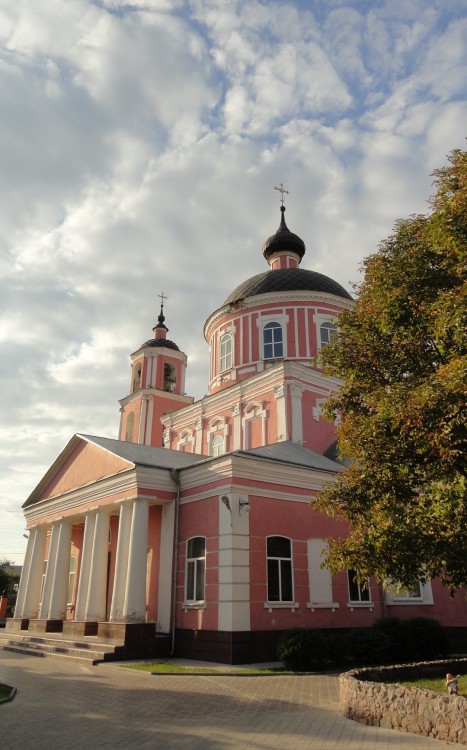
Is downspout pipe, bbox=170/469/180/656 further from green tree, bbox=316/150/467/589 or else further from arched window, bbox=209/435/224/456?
green tree, bbox=316/150/467/589

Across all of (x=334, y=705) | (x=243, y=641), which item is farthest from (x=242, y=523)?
(x=334, y=705)

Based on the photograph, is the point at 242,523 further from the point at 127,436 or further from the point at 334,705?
the point at 127,436

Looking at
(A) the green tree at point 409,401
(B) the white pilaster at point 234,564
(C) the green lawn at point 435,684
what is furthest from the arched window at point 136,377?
(C) the green lawn at point 435,684

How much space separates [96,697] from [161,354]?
23017mm

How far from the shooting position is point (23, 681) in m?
12.4

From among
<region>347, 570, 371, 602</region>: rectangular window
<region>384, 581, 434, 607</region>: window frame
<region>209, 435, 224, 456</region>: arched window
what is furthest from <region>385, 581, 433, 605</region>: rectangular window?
<region>209, 435, 224, 456</region>: arched window

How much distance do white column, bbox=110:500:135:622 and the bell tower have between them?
41.0 ft

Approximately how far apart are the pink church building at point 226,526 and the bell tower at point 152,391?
14.4 ft

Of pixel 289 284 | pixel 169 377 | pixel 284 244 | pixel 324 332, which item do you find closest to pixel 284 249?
pixel 284 244

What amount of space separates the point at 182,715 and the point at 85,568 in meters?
10.6

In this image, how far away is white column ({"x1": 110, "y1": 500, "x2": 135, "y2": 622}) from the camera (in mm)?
16203

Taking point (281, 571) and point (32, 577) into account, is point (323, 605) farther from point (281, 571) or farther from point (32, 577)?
point (32, 577)

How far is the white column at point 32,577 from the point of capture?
22.4 m

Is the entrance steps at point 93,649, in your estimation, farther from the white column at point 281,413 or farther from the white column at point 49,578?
the white column at point 281,413
